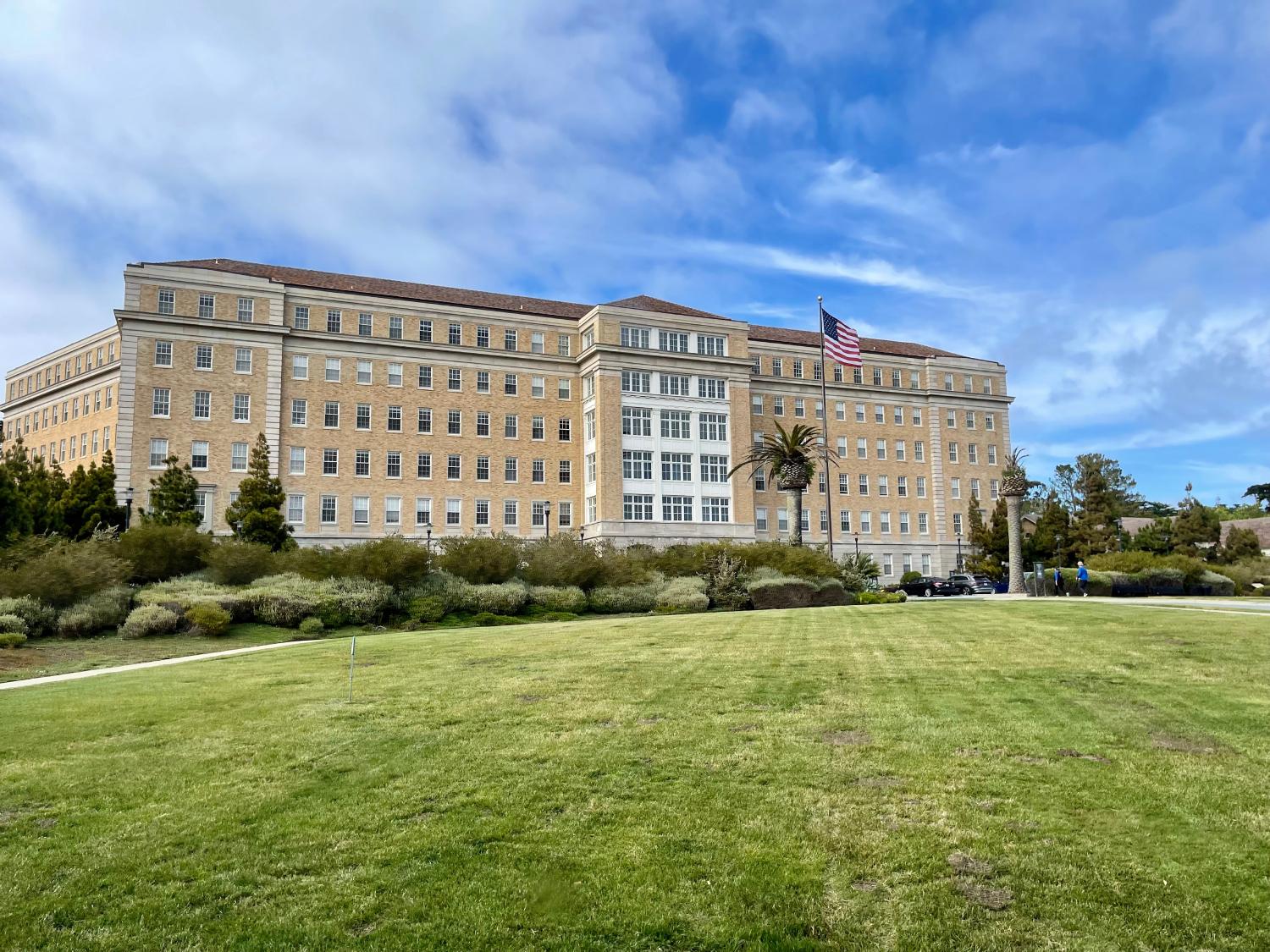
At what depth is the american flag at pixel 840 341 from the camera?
4181 cm

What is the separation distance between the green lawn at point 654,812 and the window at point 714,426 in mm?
52764

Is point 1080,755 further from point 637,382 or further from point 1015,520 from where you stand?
point 637,382

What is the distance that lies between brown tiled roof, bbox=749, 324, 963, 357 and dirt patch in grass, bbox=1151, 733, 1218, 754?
68459 mm

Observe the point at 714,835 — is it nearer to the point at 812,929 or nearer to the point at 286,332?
the point at 812,929

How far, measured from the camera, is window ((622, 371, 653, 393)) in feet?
207

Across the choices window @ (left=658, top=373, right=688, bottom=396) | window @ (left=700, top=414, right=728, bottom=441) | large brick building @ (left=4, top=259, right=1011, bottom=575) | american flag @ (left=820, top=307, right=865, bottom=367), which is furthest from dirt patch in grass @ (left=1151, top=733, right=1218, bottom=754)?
window @ (left=700, top=414, right=728, bottom=441)

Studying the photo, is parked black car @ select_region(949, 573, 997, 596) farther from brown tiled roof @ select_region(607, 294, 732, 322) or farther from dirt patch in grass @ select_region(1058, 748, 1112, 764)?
dirt patch in grass @ select_region(1058, 748, 1112, 764)

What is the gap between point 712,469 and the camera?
212 ft

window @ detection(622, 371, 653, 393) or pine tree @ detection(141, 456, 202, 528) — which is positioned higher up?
window @ detection(622, 371, 653, 393)

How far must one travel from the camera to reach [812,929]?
5.14m

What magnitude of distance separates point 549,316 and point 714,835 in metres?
62.1

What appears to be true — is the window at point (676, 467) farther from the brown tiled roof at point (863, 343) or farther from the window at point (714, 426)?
the brown tiled roof at point (863, 343)

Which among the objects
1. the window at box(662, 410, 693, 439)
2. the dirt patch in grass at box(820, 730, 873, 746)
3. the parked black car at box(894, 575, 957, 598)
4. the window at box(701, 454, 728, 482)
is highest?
the window at box(662, 410, 693, 439)

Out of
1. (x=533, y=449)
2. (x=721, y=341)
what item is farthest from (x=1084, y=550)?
(x=533, y=449)
